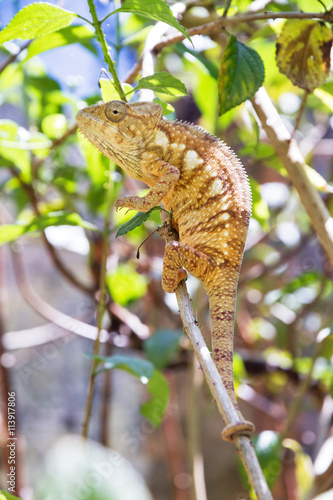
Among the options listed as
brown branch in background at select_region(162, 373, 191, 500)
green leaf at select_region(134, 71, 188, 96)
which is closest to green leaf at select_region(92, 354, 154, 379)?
green leaf at select_region(134, 71, 188, 96)

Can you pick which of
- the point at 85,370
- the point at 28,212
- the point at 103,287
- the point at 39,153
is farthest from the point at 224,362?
the point at 85,370

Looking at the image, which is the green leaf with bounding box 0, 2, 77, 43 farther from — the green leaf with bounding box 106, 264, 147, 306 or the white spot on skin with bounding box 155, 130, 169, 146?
the green leaf with bounding box 106, 264, 147, 306

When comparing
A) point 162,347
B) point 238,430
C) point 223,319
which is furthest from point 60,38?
point 238,430

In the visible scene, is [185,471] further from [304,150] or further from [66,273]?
[304,150]

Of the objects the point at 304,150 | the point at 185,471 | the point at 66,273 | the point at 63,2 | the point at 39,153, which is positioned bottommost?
the point at 185,471

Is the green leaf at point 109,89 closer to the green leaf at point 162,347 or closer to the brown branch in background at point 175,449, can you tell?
the green leaf at point 162,347

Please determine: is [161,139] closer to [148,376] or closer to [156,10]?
[156,10]
